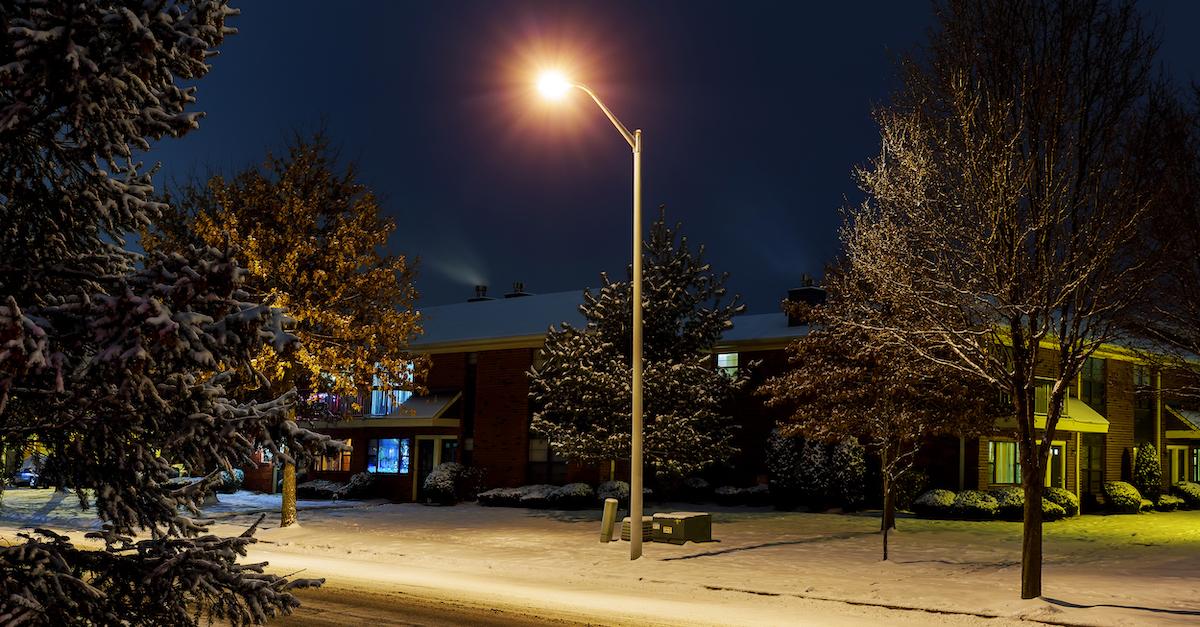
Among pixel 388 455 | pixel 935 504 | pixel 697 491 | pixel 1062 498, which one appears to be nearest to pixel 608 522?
pixel 935 504

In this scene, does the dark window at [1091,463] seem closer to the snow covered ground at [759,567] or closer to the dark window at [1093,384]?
the dark window at [1093,384]

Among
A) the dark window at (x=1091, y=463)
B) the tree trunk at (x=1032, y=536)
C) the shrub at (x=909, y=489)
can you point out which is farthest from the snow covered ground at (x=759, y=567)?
the dark window at (x=1091, y=463)

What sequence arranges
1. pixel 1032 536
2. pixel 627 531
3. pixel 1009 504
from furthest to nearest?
1. pixel 1009 504
2. pixel 627 531
3. pixel 1032 536

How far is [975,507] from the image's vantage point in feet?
95.5

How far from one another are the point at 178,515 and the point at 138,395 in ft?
3.70

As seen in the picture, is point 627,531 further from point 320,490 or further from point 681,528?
point 320,490

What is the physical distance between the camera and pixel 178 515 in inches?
209

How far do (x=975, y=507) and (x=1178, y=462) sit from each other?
17.0 metres

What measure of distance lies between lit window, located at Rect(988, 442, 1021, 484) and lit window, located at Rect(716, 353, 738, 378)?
8.63 metres

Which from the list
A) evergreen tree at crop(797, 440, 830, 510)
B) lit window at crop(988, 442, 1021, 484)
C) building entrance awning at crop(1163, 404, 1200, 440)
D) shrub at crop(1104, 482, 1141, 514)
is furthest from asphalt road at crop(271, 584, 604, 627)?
building entrance awning at crop(1163, 404, 1200, 440)

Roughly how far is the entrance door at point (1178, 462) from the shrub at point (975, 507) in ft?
50.0

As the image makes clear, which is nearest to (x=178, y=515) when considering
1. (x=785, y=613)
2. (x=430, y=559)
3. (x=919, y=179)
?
(x=785, y=613)

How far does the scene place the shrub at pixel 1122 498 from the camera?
112 ft

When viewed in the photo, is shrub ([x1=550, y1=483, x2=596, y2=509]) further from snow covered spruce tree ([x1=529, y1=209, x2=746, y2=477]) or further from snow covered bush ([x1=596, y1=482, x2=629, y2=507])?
snow covered spruce tree ([x1=529, y1=209, x2=746, y2=477])
